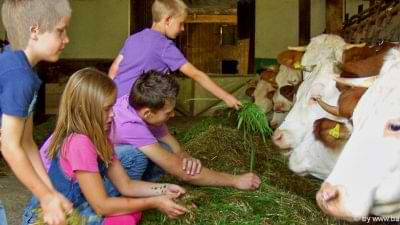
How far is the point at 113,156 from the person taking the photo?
3180 mm

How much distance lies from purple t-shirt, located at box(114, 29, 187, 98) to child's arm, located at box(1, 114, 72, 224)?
181 centimetres

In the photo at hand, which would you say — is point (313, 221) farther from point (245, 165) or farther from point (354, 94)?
point (245, 165)

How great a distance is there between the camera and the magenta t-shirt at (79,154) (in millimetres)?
2945

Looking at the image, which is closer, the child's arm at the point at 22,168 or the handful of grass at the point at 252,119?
the child's arm at the point at 22,168

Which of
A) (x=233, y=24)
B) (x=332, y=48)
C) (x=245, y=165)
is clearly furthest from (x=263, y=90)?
(x=233, y=24)

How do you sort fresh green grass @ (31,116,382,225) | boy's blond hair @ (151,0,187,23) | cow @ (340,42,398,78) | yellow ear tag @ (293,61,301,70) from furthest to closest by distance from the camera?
yellow ear tag @ (293,61,301,70) < boy's blond hair @ (151,0,187,23) < cow @ (340,42,398,78) < fresh green grass @ (31,116,382,225)

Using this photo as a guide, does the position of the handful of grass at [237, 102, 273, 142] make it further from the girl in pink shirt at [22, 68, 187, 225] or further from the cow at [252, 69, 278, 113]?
the cow at [252, 69, 278, 113]

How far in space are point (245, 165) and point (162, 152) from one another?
1051mm

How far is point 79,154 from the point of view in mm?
2969

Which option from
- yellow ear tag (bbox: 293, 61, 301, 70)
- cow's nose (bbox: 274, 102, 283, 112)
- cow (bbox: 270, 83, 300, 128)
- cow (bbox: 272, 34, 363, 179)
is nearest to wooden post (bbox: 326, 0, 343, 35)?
cow (bbox: 270, 83, 300, 128)

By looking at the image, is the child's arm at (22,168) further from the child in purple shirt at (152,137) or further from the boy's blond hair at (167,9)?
the boy's blond hair at (167,9)

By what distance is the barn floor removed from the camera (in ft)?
10.6

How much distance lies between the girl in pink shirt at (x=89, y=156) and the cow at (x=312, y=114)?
4.35ft

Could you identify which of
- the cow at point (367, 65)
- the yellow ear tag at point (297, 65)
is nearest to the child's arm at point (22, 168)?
the cow at point (367, 65)
